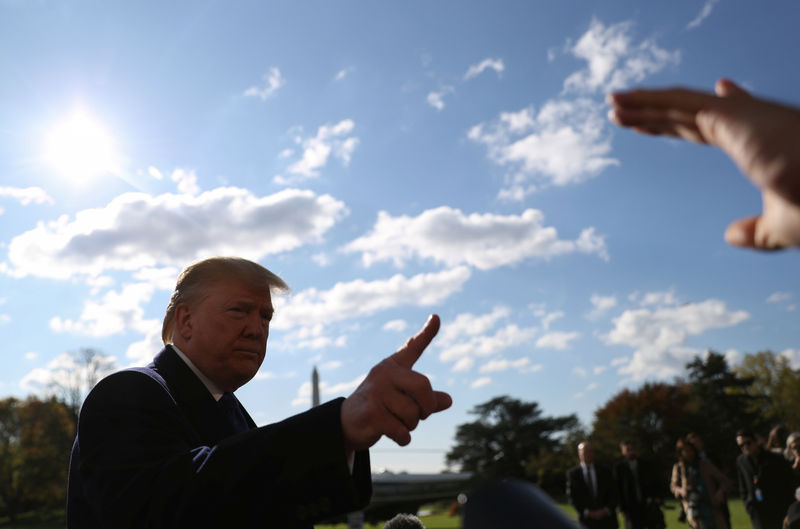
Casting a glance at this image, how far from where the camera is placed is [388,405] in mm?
1384

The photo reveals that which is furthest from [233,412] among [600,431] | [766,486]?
[600,431]

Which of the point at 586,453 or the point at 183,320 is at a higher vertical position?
the point at 183,320

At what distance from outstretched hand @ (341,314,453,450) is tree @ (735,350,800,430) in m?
79.7

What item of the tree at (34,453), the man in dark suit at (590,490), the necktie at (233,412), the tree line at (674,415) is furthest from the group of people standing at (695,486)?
the tree at (34,453)

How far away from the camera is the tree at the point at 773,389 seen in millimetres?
72312

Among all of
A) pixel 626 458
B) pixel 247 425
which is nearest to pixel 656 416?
pixel 626 458

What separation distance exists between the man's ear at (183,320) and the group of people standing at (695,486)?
36.8ft

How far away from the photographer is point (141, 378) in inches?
79.8

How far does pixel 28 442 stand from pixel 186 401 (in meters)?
66.3

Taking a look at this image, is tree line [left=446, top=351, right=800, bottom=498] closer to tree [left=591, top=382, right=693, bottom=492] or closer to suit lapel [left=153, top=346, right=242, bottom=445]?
tree [left=591, top=382, right=693, bottom=492]

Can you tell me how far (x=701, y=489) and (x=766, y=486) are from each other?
141cm

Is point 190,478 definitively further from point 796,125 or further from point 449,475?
point 796,125

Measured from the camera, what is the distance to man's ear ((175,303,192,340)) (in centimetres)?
265

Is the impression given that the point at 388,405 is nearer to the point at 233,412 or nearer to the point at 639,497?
the point at 233,412
